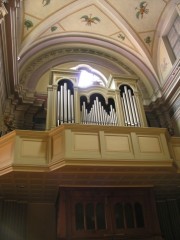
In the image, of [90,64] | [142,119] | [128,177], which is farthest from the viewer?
[90,64]

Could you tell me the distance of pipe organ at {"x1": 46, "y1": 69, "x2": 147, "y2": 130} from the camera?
7793 millimetres

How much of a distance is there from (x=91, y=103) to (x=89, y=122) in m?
0.80

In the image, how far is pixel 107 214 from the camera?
6.89 meters

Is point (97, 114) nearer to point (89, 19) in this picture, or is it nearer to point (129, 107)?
point (129, 107)

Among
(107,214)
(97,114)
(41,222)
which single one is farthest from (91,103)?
(41,222)

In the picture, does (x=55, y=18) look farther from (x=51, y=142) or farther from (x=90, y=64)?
(x=51, y=142)

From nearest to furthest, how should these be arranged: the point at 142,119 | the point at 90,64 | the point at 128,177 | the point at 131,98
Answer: the point at 128,177, the point at 142,119, the point at 131,98, the point at 90,64

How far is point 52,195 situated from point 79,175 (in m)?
1.45

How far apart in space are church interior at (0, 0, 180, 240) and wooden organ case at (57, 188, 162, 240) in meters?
0.02

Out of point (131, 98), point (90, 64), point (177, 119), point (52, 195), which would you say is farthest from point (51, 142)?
point (90, 64)

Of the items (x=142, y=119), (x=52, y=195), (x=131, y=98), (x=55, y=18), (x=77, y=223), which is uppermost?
(x=55, y=18)

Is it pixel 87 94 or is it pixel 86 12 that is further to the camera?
pixel 86 12

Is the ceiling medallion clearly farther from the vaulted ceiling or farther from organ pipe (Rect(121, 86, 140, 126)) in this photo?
organ pipe (Rect(121, 86, 140, 126))

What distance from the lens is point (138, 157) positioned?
21.0ft
